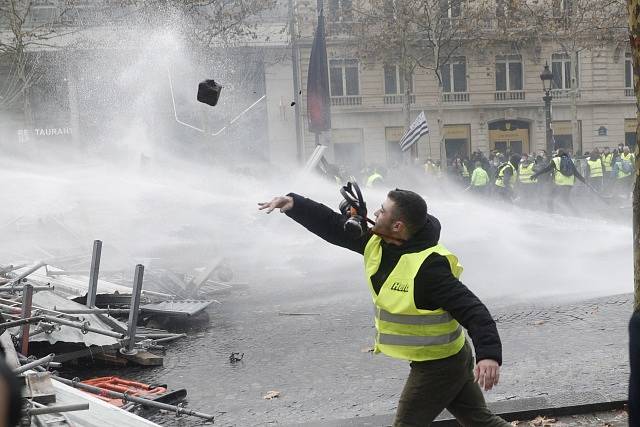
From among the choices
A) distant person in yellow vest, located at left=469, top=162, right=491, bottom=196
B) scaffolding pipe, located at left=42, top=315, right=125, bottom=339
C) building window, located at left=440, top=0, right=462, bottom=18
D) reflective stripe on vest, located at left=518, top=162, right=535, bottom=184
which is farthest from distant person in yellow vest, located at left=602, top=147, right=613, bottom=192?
scaffolding pipe, located at left=42, top=315, right=125, bottom=339

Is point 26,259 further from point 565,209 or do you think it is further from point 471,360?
point 565,209

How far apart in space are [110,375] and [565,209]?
1463 cm

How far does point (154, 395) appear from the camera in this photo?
229 inches

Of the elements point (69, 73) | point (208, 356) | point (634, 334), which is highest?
point (69, 73)

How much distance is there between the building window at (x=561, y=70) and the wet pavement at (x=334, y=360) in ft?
104

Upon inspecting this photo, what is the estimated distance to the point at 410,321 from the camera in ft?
11.6

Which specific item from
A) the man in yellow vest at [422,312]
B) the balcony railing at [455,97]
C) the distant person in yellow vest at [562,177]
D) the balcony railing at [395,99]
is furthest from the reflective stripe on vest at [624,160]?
the man in yellow vest at [422,312]

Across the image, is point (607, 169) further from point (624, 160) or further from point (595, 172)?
point (595, 172)

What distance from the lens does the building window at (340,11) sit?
1336 inches

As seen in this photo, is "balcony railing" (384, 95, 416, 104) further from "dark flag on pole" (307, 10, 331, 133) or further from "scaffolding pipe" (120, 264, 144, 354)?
"scaffolding pipe" (120, 264, 144, 354)

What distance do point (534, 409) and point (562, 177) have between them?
47.6ft

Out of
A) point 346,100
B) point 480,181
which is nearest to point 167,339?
point 480,181

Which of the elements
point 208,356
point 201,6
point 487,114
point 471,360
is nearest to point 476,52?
point 487,114

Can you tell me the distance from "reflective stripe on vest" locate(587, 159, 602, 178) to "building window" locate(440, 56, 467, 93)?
16.1m
